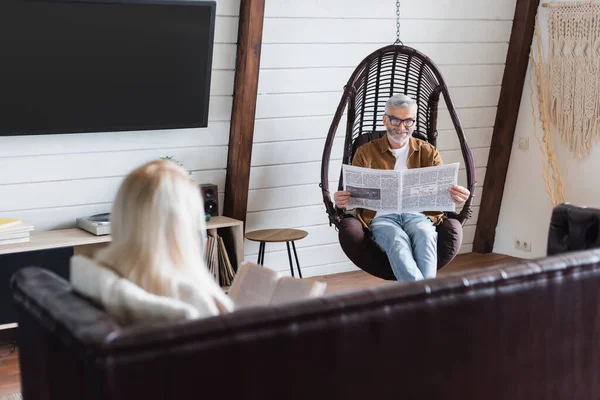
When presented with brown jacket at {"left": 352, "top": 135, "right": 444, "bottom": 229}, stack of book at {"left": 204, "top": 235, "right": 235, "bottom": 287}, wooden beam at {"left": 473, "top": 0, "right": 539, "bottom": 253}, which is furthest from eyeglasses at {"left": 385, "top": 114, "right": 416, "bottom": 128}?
wooden beam at {"left": 473, "top": 0, "right": 539, "bottom": 253}

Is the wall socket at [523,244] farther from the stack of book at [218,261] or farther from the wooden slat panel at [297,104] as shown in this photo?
the stack of book at [218,261]

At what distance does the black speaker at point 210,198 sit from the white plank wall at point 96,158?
0.12m

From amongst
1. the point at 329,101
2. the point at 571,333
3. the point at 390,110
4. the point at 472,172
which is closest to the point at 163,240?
the point at 571,333

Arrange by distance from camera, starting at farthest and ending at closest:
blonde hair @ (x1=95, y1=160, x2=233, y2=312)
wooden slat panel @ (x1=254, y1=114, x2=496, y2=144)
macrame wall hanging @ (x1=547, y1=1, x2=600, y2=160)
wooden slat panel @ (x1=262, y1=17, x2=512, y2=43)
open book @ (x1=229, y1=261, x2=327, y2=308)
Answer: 1. macrame wall hanging @ (x1=547, y1=1, x2=600, y2=160)
2. wooden slat panel @ (x1=254, y1=114, x2=496, y2=144)
3. wooden slat panel @ (x1=262, y1=17, x2=512, y2=43)
4. open book @ (x1=229, y1=261, x2=327, y2=308)
5. blonde hair @ (x1=95, y1=160, x2=233, y2=312)

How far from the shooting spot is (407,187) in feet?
13.4

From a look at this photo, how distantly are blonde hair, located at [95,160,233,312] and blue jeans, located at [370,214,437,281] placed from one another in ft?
6.87

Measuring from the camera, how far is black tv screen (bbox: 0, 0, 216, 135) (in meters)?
3.98

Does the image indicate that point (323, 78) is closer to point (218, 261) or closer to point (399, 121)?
point (399, 121)

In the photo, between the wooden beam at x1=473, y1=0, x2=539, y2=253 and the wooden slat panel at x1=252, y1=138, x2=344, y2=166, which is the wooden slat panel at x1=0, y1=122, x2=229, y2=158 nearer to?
the wooden slat panel at x1=252, y1=138, x2=344, y2=166

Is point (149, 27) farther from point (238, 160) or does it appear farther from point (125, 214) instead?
point (125, 214)

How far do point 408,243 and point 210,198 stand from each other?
1156 mm

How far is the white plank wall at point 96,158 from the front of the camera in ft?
13.8

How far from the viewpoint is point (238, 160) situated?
4715mm

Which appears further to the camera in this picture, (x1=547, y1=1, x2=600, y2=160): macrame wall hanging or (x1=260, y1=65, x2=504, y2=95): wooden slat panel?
(x1=547, y1=1, x2=600, y2=160): macrame wall hanging
